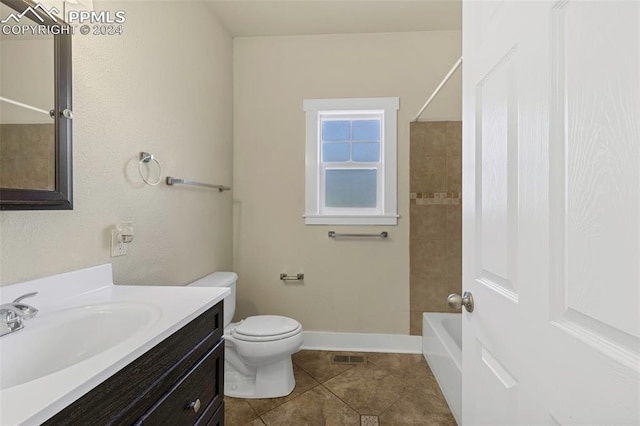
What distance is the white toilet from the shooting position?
1.83 meters

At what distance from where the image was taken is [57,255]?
1.08m

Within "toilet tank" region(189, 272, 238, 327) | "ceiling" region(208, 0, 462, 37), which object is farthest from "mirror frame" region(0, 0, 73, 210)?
"ceiling" region(208, 0, 462, 37)

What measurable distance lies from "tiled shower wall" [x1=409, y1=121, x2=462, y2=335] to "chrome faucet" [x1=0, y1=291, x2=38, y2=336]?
2.31 m

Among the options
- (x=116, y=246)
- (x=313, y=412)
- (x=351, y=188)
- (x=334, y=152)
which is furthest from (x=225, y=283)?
(x=334, y=152)

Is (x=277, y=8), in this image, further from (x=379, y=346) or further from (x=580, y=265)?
(x=379, y=346)

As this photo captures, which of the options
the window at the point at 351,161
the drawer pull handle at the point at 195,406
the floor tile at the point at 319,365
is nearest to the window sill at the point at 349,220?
the window at the point at 351,161

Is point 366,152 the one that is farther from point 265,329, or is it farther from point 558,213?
point 558,213

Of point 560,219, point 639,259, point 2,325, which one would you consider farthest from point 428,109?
point 2,325

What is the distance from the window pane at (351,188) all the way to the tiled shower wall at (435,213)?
34 cm

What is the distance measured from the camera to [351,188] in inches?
106

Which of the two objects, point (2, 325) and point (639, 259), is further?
point (2, 325)

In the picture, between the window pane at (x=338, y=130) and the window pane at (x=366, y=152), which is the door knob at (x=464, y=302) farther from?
the window pane at (x=338, y=130)

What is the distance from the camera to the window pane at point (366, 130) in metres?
2.65

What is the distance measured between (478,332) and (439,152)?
190cm
